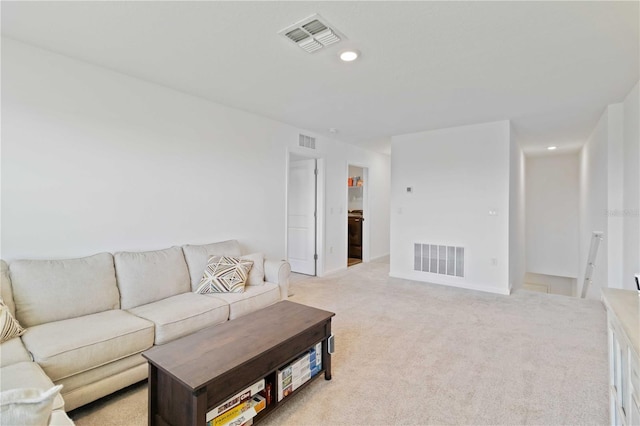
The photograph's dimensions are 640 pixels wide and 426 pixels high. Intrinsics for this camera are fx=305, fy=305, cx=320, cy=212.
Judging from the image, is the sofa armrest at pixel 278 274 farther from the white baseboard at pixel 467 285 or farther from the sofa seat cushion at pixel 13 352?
the white baseboard at pixel 467 285

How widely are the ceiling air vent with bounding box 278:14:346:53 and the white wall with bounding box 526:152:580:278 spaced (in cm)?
708

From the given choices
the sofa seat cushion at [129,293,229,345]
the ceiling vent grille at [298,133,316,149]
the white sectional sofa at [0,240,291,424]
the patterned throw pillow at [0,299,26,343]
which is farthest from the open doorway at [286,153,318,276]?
the patterned throw pillow at [0,299,26,343]

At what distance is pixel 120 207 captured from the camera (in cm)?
275

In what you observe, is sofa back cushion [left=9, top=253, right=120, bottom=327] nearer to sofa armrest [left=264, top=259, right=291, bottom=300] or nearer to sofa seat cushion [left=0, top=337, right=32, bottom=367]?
sofa seat cushion [left=0, top=337, right=32, bottom=367]

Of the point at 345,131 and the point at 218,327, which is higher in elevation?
the point at 345,131

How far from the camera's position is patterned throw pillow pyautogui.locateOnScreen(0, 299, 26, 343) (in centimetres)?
172

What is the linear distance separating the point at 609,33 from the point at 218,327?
3.23 meters

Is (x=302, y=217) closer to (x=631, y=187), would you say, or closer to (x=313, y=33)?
(x=313, y=33)

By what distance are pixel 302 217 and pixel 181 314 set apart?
327cm

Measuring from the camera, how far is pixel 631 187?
10.3 feet

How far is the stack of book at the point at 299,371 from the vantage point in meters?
1.79

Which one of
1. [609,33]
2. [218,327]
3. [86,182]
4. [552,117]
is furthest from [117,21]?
[552,117]

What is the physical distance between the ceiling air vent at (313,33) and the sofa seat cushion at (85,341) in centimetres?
221

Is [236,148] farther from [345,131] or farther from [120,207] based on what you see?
[345,131]
